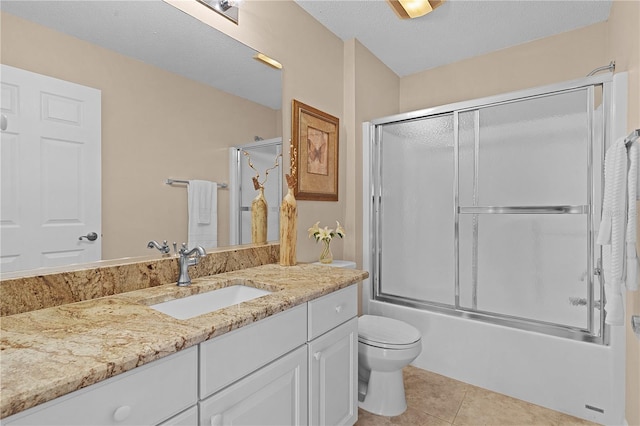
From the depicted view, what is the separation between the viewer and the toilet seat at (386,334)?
1784 millimetres

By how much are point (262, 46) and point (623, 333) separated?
2.52m

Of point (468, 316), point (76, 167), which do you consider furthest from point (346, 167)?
point (76, 167)

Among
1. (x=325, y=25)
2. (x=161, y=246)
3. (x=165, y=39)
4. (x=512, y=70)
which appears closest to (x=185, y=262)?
(x=161, y=246)

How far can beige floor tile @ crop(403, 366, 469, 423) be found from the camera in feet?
6.28

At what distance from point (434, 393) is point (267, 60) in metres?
2.31

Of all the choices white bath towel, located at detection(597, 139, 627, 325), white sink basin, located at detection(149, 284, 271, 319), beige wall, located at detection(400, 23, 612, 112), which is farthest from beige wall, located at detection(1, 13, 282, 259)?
beige wall, located at detection(400, 23, 612, 112)

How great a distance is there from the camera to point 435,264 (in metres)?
2.62

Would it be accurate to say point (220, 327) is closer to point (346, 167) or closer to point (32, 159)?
point (32, 159)

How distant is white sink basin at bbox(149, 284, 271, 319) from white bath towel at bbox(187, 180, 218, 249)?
0.27 meters

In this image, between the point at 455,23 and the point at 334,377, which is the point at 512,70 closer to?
the point at 455,23

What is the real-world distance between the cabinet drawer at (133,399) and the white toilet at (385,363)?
3.83 ft

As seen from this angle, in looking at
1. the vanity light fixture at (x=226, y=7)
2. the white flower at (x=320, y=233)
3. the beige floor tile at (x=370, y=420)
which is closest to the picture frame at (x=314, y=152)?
the white flower at (x=320, y=233)

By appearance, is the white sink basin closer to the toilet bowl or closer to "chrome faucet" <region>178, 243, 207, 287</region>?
"chrome faucet" <region>178, 243, 207, 287</region>

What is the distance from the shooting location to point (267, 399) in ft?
3.59
